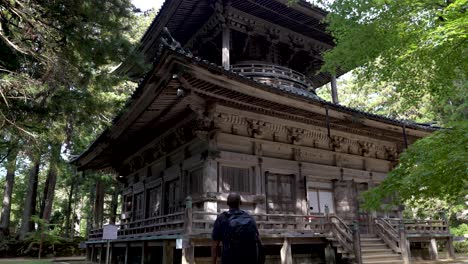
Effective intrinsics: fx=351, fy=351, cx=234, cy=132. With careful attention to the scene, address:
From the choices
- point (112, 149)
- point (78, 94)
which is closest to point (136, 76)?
point (112, 149)

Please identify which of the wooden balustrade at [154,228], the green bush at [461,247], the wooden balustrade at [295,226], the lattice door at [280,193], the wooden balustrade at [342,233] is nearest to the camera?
the wooden balustrade at [295,226]

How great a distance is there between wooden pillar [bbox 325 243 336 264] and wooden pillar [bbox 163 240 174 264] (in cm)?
460

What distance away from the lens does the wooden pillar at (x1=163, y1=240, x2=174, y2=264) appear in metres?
9.65

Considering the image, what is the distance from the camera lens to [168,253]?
31.9ft

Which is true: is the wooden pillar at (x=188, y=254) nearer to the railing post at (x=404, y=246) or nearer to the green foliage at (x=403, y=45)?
the green foliage at (x=403, y=45)

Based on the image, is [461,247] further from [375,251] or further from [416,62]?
[416,62]

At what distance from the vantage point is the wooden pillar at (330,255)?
1054 centimetres

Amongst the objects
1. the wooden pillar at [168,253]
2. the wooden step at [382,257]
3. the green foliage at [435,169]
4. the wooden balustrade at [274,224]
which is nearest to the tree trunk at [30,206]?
the wooden pillar at [168,253]

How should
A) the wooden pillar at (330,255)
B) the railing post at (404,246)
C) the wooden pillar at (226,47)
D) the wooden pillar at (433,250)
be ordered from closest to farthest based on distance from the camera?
the wooden pillar at (330,255)
the railing post at (404,246)
the wooden pillar at (226,47)
the wooden pillar at (433,250)

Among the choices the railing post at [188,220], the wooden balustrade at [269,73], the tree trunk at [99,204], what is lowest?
the railing post at [188,220]

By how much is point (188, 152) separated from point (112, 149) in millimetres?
5359

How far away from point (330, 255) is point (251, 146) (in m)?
4.13

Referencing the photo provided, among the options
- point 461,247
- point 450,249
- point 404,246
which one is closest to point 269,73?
point 404,246

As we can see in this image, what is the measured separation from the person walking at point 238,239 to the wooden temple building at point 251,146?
511 centimetres
